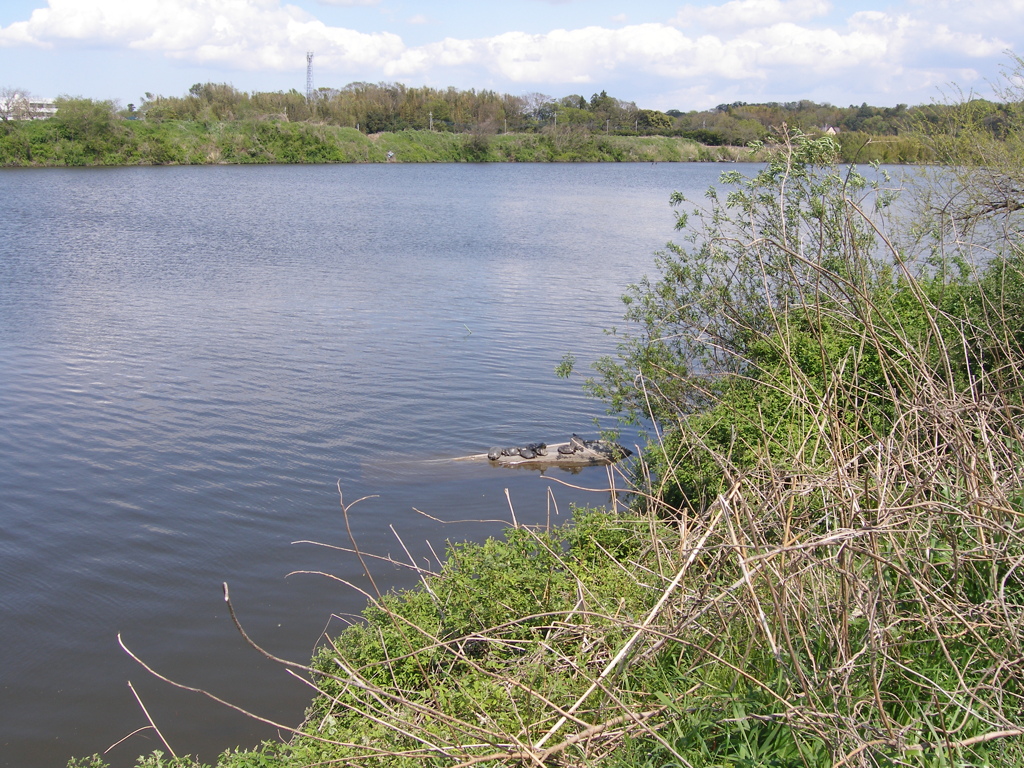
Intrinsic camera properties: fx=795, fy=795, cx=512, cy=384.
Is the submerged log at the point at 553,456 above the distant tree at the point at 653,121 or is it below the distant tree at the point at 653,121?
below

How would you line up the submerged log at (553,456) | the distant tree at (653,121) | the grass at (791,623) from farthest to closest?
the distant tree at (653,121)
the submerged log at (553,456)
the grass at (791,623)

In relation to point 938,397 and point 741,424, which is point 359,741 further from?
point 741,424

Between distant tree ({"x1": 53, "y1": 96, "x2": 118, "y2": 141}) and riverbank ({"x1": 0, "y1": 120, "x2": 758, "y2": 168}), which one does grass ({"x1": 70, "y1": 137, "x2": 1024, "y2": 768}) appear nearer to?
riverbank ({"x1": 0, "y1": 120, "x2": 758, "y2": 168})

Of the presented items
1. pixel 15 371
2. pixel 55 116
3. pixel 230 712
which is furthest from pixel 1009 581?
pixel 55 116

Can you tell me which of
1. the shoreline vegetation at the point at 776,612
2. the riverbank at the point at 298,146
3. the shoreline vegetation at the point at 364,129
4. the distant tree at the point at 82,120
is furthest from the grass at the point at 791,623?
the distant tree at the point at 82,120

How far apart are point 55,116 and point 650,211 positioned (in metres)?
58.7

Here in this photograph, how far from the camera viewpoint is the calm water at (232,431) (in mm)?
8109

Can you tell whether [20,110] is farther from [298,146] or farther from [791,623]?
[791,623]

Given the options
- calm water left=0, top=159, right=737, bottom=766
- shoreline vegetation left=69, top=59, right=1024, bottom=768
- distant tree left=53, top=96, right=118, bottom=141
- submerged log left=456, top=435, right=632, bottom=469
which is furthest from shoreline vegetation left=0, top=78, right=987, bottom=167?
shoreline vegetation left=69, top=59, right=1024, bottom=768

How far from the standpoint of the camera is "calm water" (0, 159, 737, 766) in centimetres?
811

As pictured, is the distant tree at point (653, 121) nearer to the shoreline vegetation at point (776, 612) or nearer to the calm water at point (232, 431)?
the calm water at point (232, 431)

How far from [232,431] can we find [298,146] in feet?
255

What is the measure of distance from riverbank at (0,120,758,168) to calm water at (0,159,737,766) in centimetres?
4208

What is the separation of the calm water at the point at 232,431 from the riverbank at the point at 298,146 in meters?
42.1
